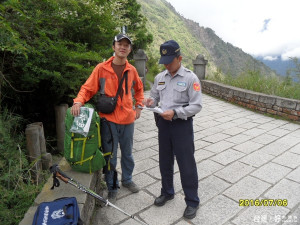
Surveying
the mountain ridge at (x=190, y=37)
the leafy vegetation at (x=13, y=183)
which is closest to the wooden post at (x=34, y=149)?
the leafy vegetation at (x=13, y=183)

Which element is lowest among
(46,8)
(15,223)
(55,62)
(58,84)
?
(15,223)

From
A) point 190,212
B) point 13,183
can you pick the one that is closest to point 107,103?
point 13,183

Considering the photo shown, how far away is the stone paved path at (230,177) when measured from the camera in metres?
2.65

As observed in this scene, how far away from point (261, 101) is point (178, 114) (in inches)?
229

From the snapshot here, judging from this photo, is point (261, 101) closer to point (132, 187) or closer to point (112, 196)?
point (132, 187)

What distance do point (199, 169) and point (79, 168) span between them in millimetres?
1972

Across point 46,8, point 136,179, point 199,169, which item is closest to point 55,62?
point 46,8

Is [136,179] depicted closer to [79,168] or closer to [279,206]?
[79,168]

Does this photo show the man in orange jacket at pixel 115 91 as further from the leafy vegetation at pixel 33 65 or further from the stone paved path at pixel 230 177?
the leafy vegetation at pixel 33 65

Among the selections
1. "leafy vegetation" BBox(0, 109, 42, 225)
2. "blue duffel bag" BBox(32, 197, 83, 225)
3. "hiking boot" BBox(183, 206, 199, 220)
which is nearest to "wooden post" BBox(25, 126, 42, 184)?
"leafy vegetation" BBox(0, 109, 42, 225)

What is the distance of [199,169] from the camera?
12.3ft

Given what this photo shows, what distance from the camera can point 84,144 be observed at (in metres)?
2.50

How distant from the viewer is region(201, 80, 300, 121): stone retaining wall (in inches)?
249

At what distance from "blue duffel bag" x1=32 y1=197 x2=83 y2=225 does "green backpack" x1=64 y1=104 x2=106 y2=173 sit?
613mm
